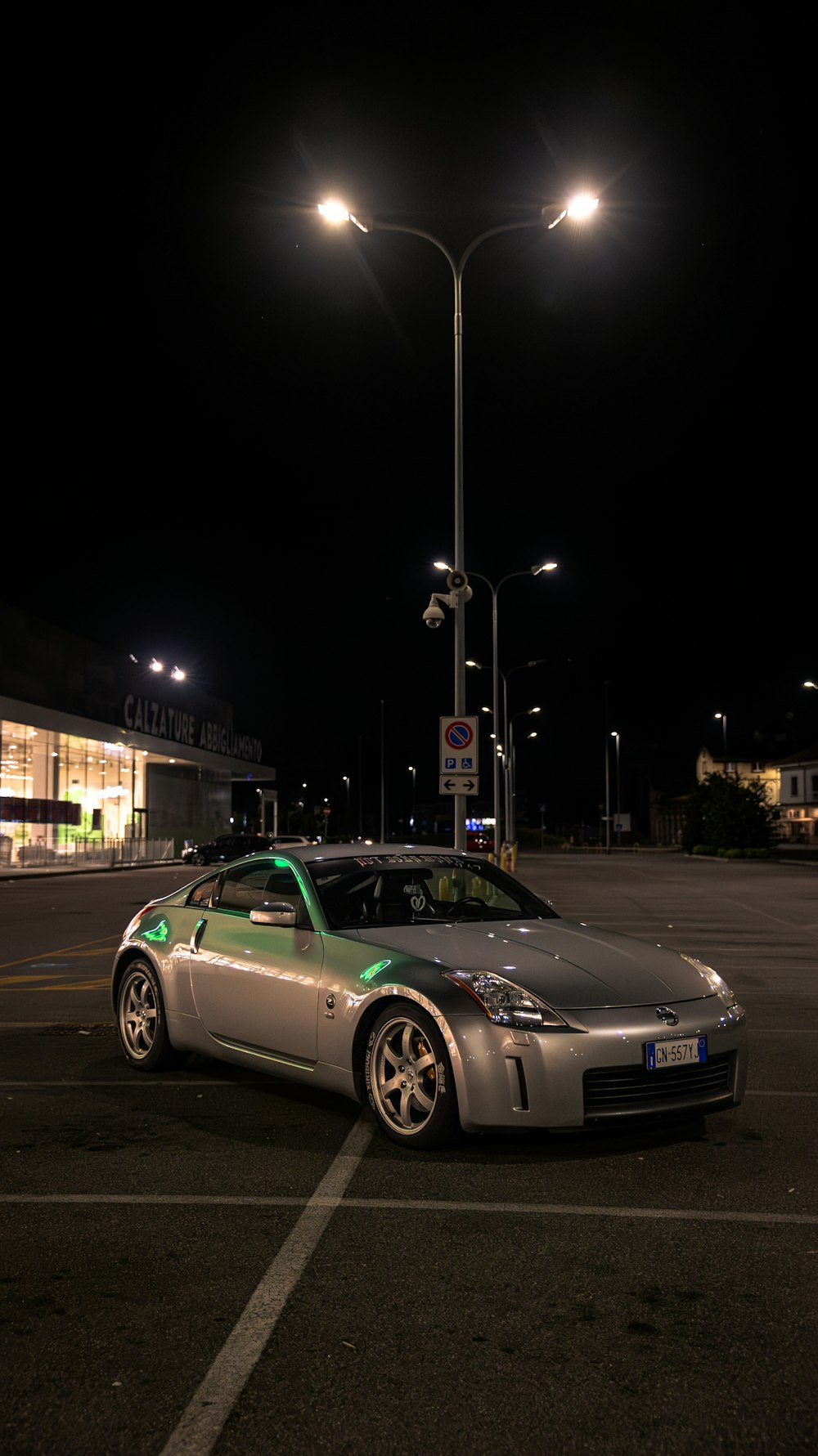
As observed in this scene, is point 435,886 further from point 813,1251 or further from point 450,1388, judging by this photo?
point 450,1388

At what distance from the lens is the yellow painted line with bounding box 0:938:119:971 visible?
1430 centimetres

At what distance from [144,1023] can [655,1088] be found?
3.45 metres

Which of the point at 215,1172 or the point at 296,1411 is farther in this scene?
the point at 215,1172

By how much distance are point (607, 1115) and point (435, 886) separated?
244cm

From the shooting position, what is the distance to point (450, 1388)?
127 inches

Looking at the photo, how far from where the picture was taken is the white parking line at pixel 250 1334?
3.01 metres

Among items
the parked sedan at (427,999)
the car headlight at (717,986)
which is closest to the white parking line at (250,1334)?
the parked sedan at (427,999)

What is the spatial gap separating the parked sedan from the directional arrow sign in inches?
340

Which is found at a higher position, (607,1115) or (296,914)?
(296,914)

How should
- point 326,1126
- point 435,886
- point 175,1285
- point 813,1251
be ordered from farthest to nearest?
point 435,886
point 326,1126
point 813,1251
point 175,1285

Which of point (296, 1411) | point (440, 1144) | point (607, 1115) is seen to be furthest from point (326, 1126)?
point (296, 1411)

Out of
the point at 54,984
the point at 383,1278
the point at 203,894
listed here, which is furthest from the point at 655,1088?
the point at 54,984

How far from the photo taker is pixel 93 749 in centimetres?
5862

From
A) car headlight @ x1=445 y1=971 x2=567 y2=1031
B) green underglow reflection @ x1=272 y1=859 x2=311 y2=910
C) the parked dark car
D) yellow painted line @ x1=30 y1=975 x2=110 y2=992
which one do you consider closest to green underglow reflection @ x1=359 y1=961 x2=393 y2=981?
car headlight @ x1=445 y1=971 x2=567 y2=1031
